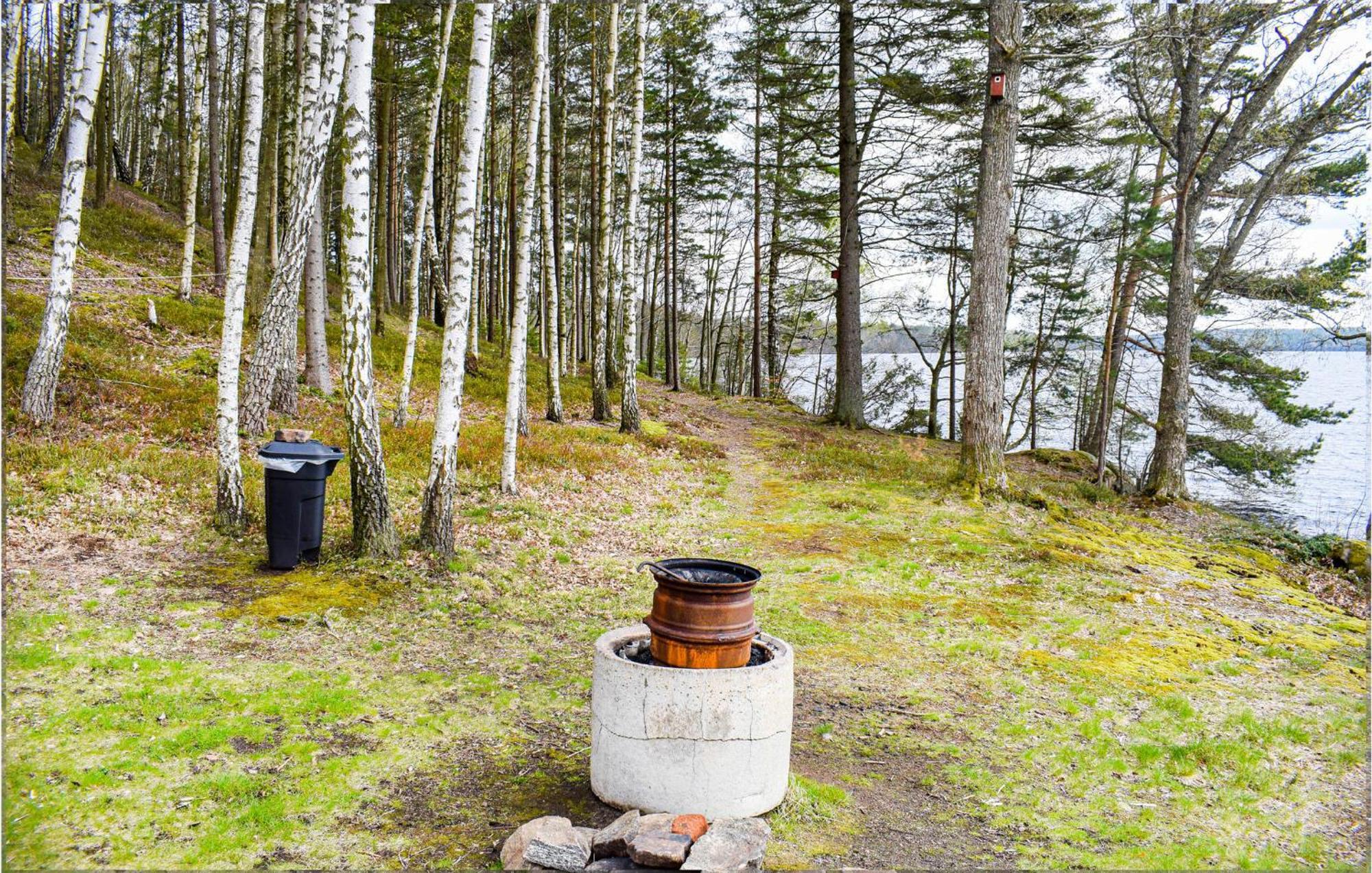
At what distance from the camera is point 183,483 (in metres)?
7.27

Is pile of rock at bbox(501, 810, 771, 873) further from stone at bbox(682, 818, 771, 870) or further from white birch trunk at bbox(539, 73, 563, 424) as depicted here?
white birch trunk at bbox(539, 73, 563, 424)

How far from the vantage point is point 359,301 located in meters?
6.21

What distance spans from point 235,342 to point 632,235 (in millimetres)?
8186

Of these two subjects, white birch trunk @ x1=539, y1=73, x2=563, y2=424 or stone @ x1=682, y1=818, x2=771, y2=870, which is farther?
white birch trunk @ x1=539, y1=73, x2=563, y2=424

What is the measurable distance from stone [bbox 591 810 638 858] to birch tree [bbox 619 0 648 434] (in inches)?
409

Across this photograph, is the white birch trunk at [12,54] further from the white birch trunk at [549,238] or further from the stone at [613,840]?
the stone at [613,840]

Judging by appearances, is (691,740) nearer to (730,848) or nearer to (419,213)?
(730,848)

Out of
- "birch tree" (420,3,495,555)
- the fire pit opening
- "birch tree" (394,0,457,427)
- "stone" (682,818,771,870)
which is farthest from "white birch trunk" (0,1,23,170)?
"stone" (682,818,771,870)

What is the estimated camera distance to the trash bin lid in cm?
610

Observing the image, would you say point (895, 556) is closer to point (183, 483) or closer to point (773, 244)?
point (183, 483)

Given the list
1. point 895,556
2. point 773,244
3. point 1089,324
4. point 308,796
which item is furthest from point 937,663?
point 1089,324

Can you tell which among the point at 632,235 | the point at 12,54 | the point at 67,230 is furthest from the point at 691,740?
the point at 12,54

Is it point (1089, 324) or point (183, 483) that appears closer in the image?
point (183, 483)

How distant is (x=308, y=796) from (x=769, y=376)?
2363 cm
